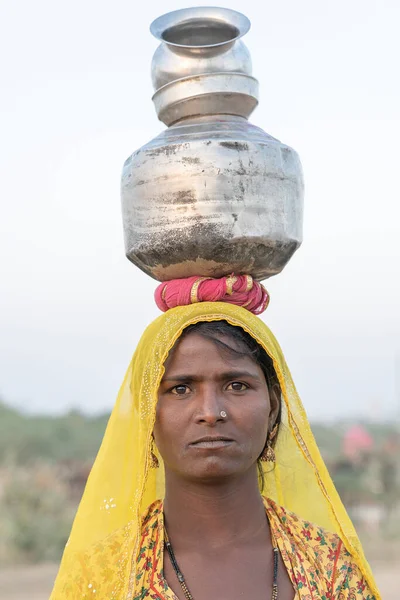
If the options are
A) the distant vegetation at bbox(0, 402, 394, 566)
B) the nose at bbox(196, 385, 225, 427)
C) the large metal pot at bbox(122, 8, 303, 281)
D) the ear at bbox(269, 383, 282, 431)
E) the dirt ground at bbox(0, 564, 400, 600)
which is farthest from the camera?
the distant vegetation at bbox(0, 402, 394, 566)

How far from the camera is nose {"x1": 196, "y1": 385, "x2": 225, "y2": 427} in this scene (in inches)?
106

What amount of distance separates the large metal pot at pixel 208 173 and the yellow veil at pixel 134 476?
20cm

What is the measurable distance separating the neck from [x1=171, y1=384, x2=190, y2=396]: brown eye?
0.27 m

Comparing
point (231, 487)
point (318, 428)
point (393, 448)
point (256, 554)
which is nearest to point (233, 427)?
point (231, 487)

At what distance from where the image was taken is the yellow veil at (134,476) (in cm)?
283

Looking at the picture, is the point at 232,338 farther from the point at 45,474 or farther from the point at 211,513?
the point at 45,474

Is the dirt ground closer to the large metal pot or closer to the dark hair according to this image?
the dark hair

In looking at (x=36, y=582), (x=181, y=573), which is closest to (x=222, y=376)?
(x=181, y=573)

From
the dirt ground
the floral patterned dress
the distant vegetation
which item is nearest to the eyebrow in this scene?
the floral patterned dress

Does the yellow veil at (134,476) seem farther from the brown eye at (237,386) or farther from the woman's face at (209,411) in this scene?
the brown eye at (237,386)

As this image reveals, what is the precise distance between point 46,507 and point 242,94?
11474mm

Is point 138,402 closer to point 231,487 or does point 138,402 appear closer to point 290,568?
point 231,487

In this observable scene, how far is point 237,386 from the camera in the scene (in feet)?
9.36

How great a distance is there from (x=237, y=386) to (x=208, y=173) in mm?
664
